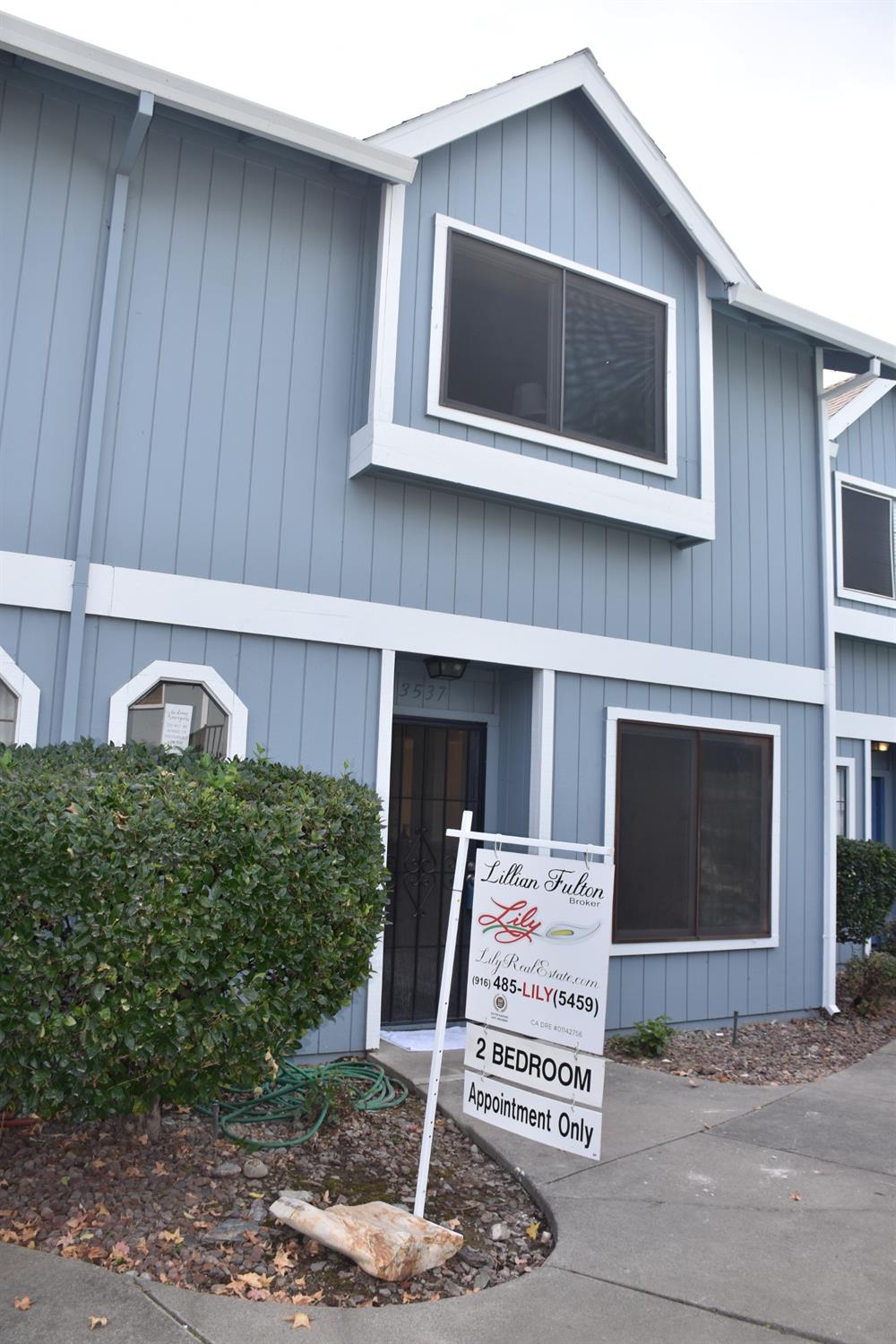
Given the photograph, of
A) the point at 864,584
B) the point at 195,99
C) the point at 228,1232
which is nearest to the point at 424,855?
the point at 228,1232

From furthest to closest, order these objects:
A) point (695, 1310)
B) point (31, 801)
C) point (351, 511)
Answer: point (351, 511), point (31, 801), point (695, 1310)

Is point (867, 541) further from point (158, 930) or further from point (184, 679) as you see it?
point (158, 930)

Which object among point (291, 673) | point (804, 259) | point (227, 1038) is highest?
point (804, 259)

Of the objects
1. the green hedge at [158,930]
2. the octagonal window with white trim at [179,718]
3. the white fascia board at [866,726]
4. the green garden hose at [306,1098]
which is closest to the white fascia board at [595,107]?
the octagonal window with white trim at [179,718]

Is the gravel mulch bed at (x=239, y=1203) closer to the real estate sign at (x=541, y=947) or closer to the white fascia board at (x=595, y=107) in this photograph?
the real estate sign at (x=541, y=947)

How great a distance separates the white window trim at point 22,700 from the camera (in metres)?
5.30

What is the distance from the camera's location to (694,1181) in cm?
460

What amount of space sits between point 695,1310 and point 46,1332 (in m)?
2.03

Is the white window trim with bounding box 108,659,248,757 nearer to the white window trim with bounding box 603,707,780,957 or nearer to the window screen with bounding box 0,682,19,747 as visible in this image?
the window screen with bounding box 0,682,19,747

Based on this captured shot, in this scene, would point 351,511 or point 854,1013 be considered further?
point 854,1013

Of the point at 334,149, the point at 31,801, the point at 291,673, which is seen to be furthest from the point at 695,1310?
the point at 334,149

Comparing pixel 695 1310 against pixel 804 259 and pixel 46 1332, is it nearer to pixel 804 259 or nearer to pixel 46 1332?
pixel 46 1332

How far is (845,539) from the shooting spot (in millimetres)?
10703

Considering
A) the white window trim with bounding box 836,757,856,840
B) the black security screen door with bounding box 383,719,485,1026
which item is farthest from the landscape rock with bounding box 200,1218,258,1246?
the white window trim with bounding box 836,757,856,840
